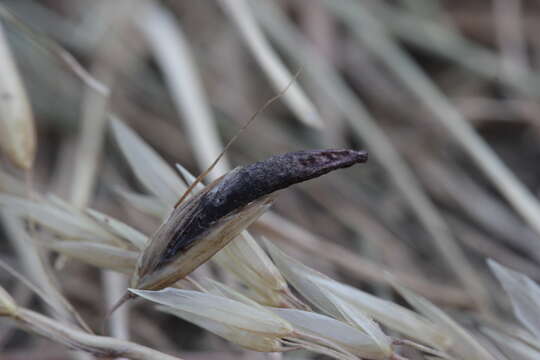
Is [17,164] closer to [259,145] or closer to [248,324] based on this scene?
[248,324]

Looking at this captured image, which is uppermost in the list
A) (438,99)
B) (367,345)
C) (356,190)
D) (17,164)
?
(438,99)

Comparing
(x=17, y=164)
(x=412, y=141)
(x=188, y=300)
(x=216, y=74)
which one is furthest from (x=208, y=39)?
(x=188, y=300)

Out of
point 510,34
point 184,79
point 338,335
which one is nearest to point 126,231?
point 338,335

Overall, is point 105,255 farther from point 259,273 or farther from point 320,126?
point 320,126

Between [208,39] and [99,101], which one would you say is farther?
[208,39]

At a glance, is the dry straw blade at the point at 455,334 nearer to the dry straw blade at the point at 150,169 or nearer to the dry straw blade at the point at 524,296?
the dry straw blade at the point at 524,296

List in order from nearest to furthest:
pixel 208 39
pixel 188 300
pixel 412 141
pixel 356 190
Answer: pixel 188 300, pixel 356 190, pixel 412 141, pixel 208 39
